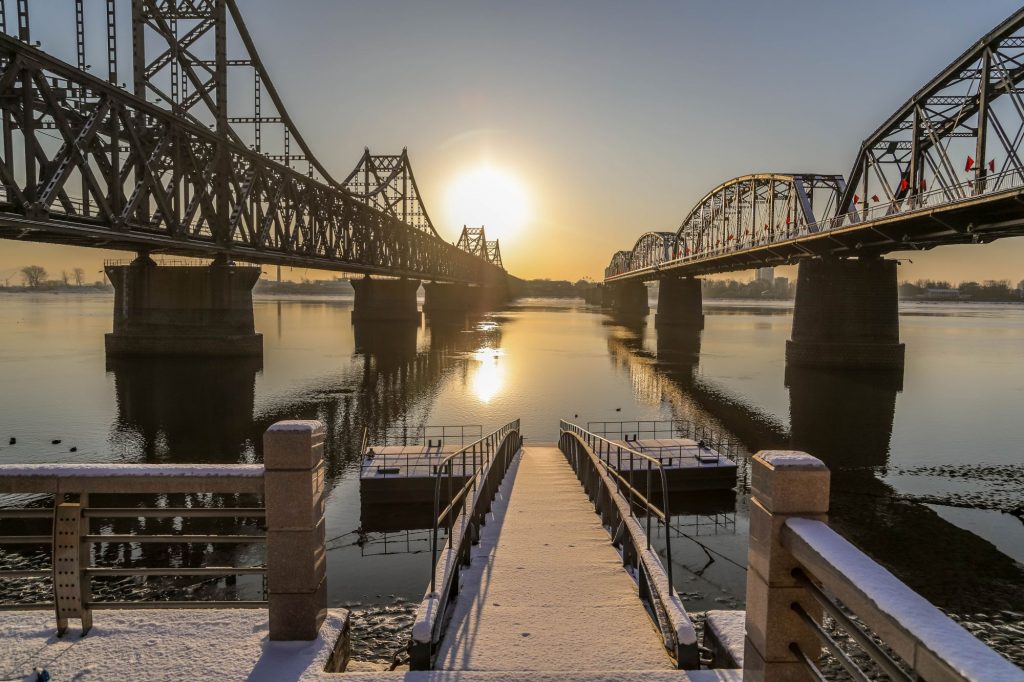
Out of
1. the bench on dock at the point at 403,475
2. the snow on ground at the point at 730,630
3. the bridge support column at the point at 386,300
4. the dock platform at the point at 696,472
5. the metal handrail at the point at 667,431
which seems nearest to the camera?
the snow on ground at the point at 730,630

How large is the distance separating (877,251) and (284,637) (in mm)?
59944

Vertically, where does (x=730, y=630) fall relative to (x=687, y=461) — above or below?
above

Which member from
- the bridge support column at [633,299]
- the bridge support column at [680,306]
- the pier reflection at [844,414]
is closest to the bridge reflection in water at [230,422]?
the pier reflection at [844,414]

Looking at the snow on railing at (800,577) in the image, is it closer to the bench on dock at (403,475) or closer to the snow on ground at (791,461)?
the snow on ground at (791,461)

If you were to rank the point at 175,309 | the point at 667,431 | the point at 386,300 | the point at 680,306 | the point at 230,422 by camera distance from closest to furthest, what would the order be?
the point at 230,422, the point at 667,431, the point at 175,309, the point at 680,306, the point at 386,300

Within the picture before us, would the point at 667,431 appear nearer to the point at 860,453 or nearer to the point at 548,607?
the point at 860,453

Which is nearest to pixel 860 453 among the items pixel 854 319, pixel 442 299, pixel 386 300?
pixel 854 319

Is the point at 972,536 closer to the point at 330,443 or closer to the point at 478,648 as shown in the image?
the point at 478,648

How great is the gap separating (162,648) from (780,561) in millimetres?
4642

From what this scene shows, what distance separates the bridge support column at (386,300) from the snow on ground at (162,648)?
116298 millimetres

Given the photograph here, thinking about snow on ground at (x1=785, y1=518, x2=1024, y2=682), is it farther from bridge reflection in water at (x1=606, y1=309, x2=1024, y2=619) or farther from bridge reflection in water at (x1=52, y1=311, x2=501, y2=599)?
bridge reflection in water at (x1=606, y1=309, x2=1024, y2=619)

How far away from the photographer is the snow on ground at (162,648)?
A: 181 inches

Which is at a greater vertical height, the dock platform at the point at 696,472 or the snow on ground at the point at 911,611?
the snow on ground at the point at 911,611

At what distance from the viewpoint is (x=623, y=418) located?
3741cm
